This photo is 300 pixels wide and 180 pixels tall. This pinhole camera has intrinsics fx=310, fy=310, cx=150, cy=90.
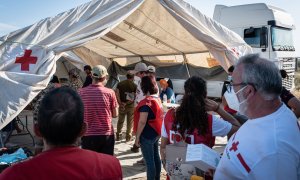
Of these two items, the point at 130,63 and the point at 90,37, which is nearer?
the point at 90,37

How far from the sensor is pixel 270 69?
1.73 m

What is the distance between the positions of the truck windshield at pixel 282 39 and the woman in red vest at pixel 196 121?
9463mm

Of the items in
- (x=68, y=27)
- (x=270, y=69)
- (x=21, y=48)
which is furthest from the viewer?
(x=68, y=27)

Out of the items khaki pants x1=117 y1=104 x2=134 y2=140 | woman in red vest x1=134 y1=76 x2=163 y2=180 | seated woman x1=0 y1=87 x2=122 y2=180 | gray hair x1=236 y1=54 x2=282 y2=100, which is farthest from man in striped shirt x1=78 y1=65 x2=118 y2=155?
khaki pants x1=117 y1=104 x2=134 y2=140

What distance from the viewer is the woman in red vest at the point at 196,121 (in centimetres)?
269

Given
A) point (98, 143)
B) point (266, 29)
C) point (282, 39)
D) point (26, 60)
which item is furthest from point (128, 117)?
point (282, 39)

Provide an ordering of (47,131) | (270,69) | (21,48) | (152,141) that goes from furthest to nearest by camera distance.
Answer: (21,48) → (152,141) → (270,69) → (47,131)

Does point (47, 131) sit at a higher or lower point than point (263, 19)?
lower

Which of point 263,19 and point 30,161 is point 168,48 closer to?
point 263,19

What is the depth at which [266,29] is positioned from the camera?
11.2 m

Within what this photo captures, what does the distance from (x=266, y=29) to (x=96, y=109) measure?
353 inches

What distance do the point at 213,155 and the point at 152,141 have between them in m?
2.01

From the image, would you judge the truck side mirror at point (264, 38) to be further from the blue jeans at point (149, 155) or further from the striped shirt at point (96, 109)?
the striped shirt at point (96, 109)

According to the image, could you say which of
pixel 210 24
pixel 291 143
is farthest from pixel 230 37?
pixel 291 143
